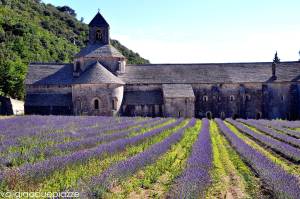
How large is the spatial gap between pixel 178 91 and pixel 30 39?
43.2 meters

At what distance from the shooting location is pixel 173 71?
50.6 meters

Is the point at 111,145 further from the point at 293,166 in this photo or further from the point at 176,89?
the point at 176,89

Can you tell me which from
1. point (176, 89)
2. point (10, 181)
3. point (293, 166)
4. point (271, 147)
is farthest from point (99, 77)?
point (10, 181)

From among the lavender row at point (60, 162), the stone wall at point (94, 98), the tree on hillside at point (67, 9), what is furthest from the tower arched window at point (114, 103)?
the tree on hillside at point (67, 9)

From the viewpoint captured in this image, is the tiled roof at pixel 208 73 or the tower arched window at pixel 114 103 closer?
the tower arched window at pixel 114 103

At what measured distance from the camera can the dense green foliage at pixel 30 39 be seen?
55.2 metres

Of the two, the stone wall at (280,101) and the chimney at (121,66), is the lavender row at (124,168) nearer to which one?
the chimney at (121,66)

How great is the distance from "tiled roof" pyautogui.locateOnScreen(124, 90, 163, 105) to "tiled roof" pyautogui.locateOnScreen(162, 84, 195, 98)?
105 centimetres

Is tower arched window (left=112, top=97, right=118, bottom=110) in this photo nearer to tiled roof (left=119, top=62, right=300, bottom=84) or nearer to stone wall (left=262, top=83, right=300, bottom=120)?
tiled roof (left=119, top=62, right=300, bottom=84)

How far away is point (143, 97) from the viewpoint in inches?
1836

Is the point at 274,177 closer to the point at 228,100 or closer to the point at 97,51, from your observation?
the point at 228,100

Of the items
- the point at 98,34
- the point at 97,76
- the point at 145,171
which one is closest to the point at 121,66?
the point at 98,34

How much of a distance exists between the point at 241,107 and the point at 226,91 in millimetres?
2382

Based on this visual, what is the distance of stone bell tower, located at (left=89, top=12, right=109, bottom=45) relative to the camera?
163 ft
